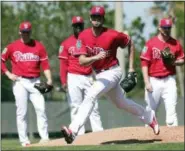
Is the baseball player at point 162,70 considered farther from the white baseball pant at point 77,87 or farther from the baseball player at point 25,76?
the baseball player at point 25,76

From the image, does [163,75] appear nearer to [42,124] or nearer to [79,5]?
[42,124]

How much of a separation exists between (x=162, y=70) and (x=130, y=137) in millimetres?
1775

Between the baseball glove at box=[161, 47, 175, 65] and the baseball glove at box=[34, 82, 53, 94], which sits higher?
the baseball glove at box=[161, 47, 175, 65]

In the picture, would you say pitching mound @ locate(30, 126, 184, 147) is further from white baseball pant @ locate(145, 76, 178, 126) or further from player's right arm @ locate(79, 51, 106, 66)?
player's right arm @ locate(79, 51, 106, 66)

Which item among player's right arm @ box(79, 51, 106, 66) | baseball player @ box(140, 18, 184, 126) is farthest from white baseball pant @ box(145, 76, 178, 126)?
player's right arm @ box(79, 51, 106, 66)

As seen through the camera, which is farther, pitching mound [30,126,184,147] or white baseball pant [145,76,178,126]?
white baseball pant [145,76,178,126]

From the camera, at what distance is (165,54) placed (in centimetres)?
1338

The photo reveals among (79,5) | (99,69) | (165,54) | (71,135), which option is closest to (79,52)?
(99,69)

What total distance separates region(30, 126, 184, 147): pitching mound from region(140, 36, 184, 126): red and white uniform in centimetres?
92

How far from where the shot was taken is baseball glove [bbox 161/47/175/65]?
13.4 metres

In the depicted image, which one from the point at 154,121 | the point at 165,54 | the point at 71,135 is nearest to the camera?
the point at 71,135

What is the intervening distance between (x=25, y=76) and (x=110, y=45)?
10.4 feet

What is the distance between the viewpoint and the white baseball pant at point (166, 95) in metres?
13.7

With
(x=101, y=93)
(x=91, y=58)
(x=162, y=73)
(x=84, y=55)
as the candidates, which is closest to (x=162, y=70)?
(x=162, y=73)
